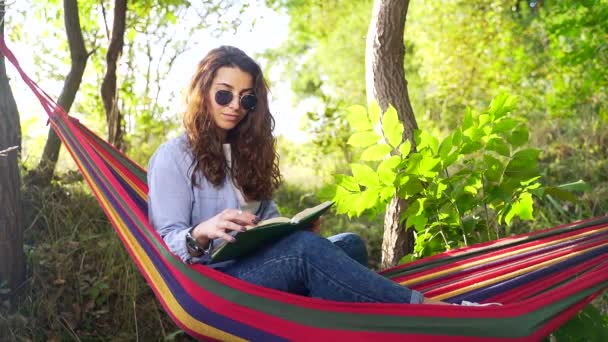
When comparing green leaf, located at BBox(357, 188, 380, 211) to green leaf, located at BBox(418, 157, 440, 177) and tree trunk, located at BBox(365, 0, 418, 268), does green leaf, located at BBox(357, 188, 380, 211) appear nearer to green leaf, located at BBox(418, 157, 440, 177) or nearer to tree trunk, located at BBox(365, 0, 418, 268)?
green leaf, located at BBox(418, 157, 440, 177)

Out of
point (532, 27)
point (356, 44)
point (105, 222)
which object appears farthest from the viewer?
point (356, 44)

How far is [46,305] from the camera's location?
2859 mm

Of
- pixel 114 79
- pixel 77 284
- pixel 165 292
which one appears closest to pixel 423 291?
pixel 165 292

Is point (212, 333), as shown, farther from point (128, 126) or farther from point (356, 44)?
point (356, 44)

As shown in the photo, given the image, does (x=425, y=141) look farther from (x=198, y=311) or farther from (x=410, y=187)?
(x=198, y=311)

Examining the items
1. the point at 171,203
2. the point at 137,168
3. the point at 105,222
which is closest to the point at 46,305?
the point at 105,222

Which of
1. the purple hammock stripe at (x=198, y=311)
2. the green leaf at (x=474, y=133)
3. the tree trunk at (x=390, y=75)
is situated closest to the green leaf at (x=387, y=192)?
the green leaf at (x=474, y=133)

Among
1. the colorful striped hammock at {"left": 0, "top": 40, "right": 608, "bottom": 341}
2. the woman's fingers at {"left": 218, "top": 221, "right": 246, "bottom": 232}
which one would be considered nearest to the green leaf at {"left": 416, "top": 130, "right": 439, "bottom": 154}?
the colorful striped hammock at {"left": 0, "top": 40, "right": 608, "bottom": 341}

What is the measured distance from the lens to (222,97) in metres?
1.91

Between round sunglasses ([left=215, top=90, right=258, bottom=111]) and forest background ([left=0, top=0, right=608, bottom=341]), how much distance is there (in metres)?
0.16

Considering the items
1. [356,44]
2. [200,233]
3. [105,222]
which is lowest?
[105,222]

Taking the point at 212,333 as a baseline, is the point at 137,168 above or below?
above

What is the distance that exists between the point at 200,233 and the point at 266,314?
24 cm

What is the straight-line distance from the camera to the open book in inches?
61.8
